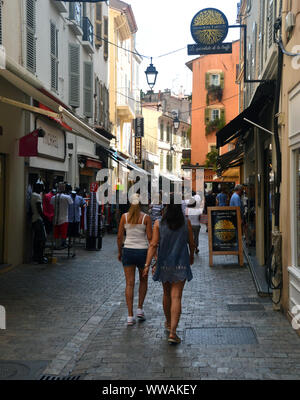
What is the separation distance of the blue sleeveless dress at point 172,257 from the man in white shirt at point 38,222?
258 inches

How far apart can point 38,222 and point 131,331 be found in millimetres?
6325

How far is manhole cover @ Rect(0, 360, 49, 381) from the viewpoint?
5.36 m

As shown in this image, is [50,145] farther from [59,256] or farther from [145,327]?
[145,327]

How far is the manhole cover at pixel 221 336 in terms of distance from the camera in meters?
6.56

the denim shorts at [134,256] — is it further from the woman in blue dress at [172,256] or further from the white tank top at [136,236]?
the woman in blue dress at [172,256]

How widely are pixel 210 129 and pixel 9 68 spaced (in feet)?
113

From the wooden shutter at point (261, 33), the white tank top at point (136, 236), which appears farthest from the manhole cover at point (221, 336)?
the wooden shutter at point (261, 33)

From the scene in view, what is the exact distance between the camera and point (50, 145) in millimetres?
15102

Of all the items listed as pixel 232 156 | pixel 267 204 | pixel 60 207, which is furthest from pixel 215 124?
pixel 267 204

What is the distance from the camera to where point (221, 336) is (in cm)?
685

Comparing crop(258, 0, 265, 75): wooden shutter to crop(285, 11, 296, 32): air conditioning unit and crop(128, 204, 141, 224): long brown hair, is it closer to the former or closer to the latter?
crop(285, 11, 296, 32): air conditioning unit

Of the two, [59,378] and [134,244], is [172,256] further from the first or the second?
[59,378]

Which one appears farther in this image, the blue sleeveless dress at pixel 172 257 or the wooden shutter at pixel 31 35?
the wooden shutter at pixel 31 35

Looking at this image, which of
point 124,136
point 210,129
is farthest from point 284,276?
point 210,129
